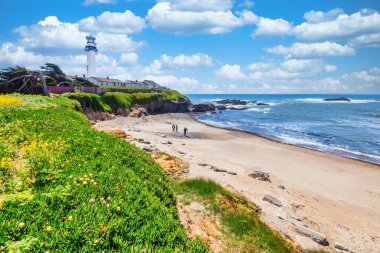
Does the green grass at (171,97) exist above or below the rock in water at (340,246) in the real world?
above

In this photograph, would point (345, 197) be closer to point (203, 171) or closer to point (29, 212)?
point (203, 171)

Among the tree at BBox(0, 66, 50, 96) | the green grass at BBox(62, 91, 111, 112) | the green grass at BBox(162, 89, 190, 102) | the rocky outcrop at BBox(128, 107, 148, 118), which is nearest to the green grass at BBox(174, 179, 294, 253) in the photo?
the tree at BBox(0, 66, 50, 96)

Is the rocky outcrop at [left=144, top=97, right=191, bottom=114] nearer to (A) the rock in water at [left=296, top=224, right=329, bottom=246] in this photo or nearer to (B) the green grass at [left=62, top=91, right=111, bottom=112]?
(B) the green grass at [left=62, top=91, right=111, bottom=112]

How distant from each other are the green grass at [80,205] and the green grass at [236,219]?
3088 millimetres

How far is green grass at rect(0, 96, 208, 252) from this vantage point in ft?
14.1

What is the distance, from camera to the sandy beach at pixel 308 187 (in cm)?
1405

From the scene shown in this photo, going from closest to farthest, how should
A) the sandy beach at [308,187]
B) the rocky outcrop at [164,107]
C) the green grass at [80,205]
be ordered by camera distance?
the green grass at [80,205] < the sandy beach at [308,187] < the rocky outcrop at [164,107]

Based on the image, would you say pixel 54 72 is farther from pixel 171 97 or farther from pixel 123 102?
pixel 171 97

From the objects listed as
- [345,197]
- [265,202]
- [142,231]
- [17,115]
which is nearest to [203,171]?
[265,202]

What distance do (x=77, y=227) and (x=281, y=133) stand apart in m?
51.5

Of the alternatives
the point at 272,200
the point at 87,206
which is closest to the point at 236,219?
the point at 272,200

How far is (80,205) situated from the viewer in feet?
17.4

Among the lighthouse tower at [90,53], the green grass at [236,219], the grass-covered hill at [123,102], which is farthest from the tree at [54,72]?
the green grass at [236,219]

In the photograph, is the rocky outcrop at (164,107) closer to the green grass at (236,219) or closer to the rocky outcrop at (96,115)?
the rocky outcrop at (96,115)
